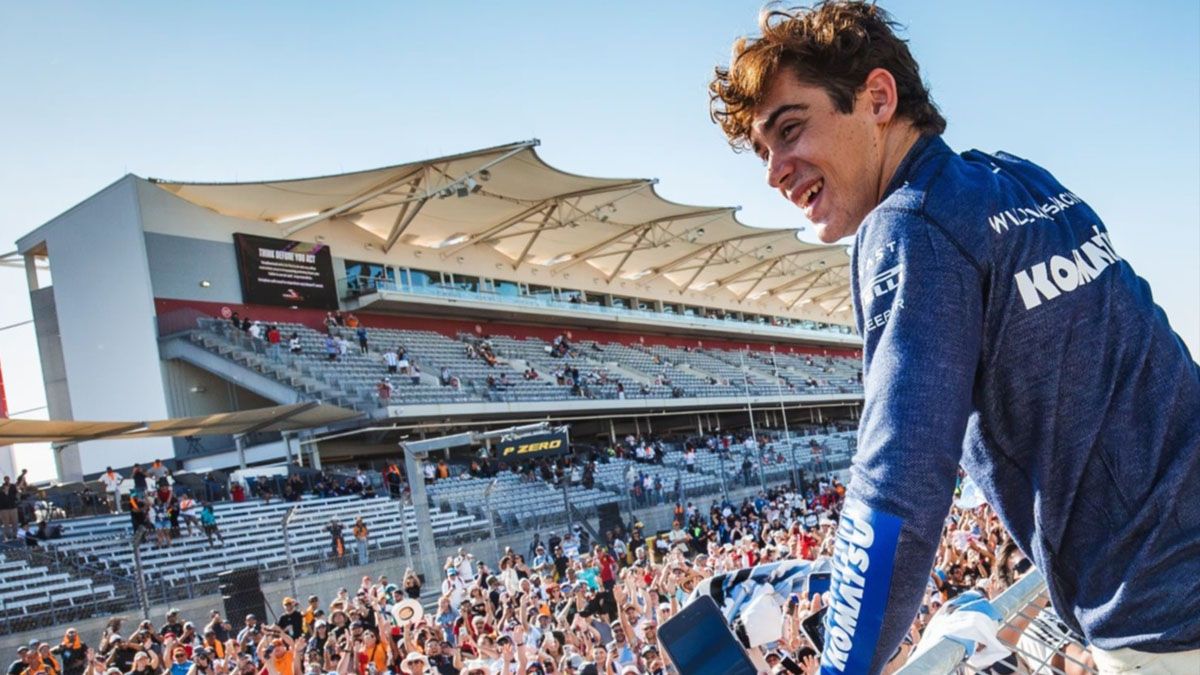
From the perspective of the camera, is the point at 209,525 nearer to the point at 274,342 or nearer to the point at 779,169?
the point at 274,342

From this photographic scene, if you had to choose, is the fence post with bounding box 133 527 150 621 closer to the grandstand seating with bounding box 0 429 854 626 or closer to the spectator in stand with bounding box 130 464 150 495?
the grandstand seating with bounding box 0 429 854 626

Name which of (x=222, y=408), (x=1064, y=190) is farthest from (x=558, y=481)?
(x=1064, y=190)

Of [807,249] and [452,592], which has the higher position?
[807,249]

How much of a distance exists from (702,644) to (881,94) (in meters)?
0.81

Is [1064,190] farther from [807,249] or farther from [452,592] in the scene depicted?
[807,249]

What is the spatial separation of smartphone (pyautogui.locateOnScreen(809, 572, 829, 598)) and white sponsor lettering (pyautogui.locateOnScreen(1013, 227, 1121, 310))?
1.86 ft

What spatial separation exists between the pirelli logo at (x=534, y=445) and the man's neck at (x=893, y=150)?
18.4m

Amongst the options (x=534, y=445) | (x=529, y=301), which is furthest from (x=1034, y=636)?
(x=529, y=301)

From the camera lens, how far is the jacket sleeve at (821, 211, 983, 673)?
41.5 inches

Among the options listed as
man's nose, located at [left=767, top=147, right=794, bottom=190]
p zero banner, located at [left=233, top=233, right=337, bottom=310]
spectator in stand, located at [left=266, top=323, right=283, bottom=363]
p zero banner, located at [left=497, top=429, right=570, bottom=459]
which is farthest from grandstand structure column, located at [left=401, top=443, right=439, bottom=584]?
p zero banner, located at [left=233, top=233, right=337, bottom=310]

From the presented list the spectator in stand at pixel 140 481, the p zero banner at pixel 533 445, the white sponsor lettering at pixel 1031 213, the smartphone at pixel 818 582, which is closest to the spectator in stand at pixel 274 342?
the spectator in stand at pixel 140 481

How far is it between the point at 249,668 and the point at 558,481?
18777mm

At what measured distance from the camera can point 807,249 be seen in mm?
56219

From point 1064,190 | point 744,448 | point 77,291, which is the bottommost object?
point 744,448
